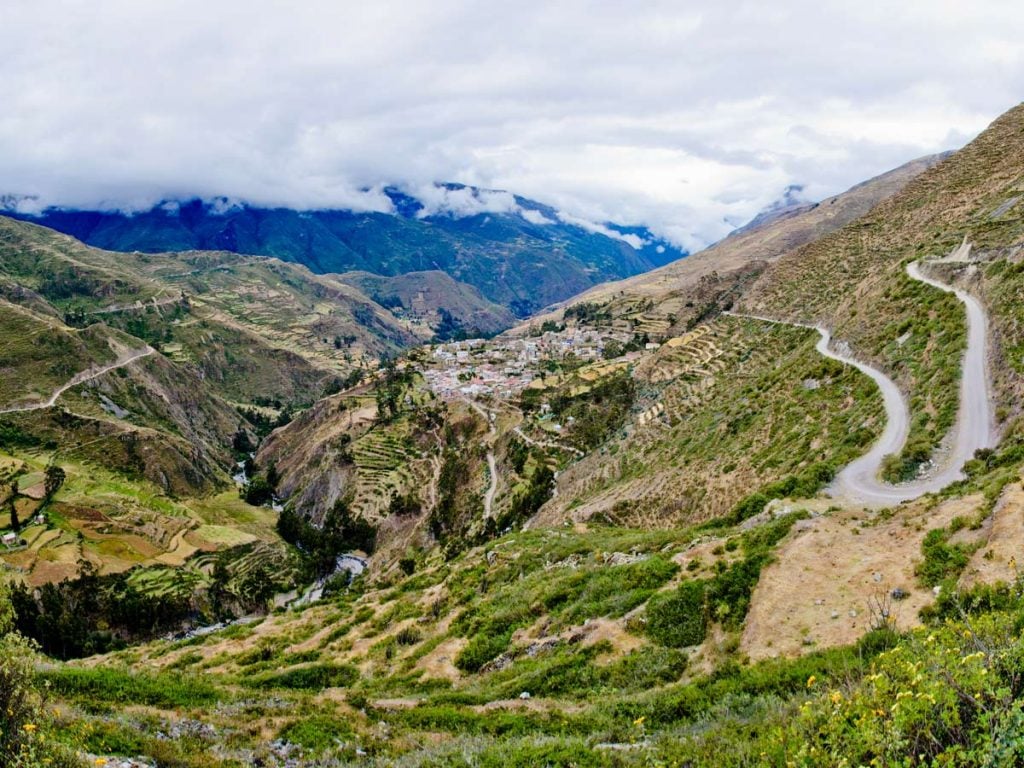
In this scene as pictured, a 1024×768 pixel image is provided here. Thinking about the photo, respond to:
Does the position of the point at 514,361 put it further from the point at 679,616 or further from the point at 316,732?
the point at 316,732

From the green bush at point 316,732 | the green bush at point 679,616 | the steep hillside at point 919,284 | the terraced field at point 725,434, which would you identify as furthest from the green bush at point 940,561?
the green bush at point 316,732

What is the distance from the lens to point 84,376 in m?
144

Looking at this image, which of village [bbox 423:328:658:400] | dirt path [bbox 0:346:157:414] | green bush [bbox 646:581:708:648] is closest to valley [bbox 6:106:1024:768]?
green bush [bbox 646:581:708:648]

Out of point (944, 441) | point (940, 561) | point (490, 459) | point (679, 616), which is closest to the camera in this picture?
point (940, 561)

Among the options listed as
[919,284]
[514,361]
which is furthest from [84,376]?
[919,284]

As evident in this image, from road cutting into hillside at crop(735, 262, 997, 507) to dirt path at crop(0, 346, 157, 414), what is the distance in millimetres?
152919

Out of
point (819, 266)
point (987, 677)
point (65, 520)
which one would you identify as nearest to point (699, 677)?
point (987, 677)

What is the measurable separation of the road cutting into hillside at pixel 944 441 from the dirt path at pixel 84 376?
153 meters

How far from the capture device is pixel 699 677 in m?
14.3

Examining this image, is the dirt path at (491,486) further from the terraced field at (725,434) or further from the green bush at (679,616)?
the green bush at (679,616)

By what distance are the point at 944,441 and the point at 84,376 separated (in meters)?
174

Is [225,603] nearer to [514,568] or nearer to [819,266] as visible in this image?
[514,568]

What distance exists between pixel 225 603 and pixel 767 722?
83.7 metres

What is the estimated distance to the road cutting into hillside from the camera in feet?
81.8
